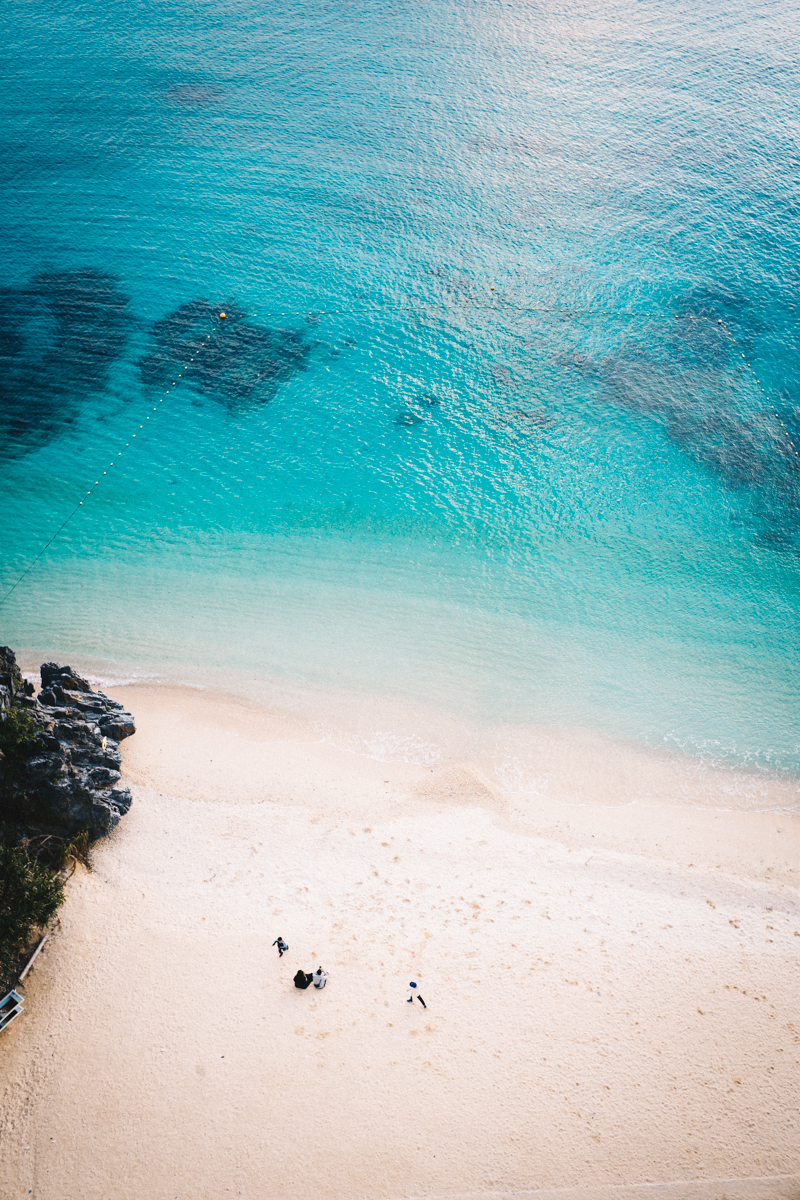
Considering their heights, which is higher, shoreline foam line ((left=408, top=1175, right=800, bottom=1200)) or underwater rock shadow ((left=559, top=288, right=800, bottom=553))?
underwater rock shadow ((left=559, top=288, right=800, bottom=553))

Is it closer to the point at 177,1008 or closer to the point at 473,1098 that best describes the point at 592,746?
the point at 473,1098

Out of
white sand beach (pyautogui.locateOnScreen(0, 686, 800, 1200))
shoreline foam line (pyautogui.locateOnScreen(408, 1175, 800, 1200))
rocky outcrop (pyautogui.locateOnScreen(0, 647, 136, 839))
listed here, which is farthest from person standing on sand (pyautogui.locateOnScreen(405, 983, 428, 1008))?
rocky outcrop (pyautogui.locateOnScreen(0, 647, 136, 839))

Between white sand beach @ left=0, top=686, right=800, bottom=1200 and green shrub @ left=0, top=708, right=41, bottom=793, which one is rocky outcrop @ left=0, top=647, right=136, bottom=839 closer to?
green shrub @ left=0, top=708, right=41, bottom=793

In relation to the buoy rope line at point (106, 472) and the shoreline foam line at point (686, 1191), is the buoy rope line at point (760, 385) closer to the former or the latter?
the buoy rope line at point (106, 472)

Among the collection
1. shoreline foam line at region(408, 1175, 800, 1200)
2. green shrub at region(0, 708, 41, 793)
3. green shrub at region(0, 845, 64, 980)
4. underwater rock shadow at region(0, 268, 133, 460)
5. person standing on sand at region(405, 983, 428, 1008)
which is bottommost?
shoreline foam line at region(408, 1175, 800, 1200)

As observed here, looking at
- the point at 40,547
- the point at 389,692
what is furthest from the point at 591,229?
the point at 40,547

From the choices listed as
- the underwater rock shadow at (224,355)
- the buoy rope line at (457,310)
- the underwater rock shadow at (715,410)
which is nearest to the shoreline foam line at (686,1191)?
the underwater rock shadow at (715,410)

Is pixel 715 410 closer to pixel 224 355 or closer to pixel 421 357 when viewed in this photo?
pixel 421 357

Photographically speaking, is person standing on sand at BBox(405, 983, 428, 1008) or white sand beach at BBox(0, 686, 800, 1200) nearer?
white sand beach at BBox(0, 686, 800, 1200)
